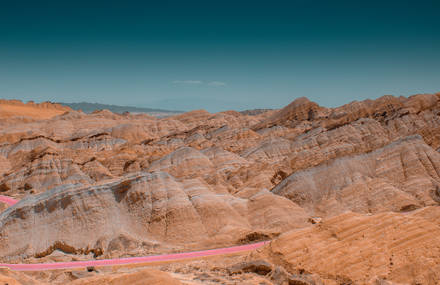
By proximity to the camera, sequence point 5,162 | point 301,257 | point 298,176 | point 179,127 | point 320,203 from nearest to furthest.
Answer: point 301,257
point 320,203
point 298,176
point 5,162
point 179,127

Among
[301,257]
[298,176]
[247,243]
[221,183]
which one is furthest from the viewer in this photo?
[221,183]

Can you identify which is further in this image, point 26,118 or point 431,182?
point 26,118

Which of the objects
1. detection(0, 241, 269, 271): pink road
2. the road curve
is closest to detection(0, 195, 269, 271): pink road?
detection(0, 241, 269, 271): pink road

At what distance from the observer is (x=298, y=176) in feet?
148

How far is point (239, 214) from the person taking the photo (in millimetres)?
36594

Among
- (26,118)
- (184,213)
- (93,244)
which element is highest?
(26,118)

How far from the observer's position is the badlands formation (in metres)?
20.4

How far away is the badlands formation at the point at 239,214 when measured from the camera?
66.9 feet

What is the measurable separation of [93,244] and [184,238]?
752 cm

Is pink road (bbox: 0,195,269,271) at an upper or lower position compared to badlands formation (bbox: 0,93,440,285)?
lower

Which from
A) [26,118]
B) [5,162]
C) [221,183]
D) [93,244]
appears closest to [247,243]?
[93,244]

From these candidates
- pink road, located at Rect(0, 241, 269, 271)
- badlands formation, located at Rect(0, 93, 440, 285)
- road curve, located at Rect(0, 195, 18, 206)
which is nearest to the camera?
badlands formation, located at Rect(0, 93, 440, 285)

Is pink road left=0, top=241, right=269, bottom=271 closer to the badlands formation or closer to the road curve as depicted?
the badlands formation

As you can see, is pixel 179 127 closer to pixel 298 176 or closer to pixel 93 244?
pixel 298 176
